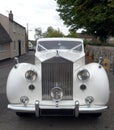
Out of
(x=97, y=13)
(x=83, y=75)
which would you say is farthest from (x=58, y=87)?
(x=97, y=13)

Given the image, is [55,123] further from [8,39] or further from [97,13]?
[8,39]

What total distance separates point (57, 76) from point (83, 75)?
0.59 m

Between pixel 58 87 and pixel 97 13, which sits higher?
pixel 97 13

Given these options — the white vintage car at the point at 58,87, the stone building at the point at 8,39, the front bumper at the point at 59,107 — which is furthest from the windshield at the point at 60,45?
the stone building at the point at 8,39

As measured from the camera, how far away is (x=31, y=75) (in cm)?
689

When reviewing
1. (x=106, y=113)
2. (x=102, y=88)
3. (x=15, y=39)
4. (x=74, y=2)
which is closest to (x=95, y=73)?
(x=102, y=88)

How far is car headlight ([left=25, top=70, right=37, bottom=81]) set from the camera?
6.85 m

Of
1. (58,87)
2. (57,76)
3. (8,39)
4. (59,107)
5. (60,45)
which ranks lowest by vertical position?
(59,107)

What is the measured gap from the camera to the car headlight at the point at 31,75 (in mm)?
6854

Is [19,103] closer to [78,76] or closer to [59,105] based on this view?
[59,105]

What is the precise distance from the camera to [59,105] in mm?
6574

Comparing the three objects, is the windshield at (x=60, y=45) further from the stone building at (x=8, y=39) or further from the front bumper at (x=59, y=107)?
the stone building at (x=8, y=39)

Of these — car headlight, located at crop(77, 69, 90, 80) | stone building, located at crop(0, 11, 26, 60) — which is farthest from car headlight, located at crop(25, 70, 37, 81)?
stone building, located at crop(0, 11, 26, 60)

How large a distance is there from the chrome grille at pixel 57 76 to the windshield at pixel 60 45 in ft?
Answer: 6.67
